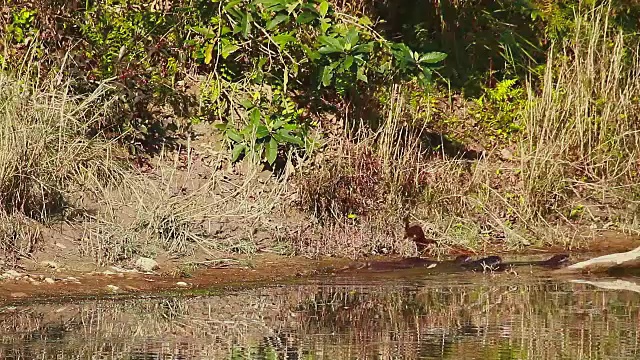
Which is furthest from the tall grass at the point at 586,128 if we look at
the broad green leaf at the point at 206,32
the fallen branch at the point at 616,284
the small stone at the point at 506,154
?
the broad green leaf at the point at 206,32

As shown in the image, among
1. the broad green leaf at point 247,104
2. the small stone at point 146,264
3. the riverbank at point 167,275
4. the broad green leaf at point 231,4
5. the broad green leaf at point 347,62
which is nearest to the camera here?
the riverbank at point 167,275

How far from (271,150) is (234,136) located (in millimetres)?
404

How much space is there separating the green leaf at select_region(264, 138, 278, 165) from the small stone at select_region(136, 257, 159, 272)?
1.82m

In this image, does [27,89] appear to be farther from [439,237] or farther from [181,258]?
[439,237]

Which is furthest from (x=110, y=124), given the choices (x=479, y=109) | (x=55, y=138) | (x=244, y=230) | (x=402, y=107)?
(x=479, y=109)

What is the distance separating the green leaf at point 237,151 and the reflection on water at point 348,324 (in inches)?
80.5

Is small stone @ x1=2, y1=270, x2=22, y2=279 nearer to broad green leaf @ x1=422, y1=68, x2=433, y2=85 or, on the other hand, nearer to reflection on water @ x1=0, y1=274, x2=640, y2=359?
reflection on water @ x1=0, y1=274, x2=640, y2=359

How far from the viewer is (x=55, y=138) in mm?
9711

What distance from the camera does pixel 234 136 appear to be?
10.8 metres

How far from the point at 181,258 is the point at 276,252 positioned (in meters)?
0.82

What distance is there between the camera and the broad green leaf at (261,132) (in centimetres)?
1070

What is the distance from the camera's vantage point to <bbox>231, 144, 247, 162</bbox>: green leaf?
422 inches

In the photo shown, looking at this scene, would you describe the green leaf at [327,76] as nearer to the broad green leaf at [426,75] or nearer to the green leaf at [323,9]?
the green leaf at [323,9]

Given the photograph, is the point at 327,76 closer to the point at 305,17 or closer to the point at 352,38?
the point at 352,38
